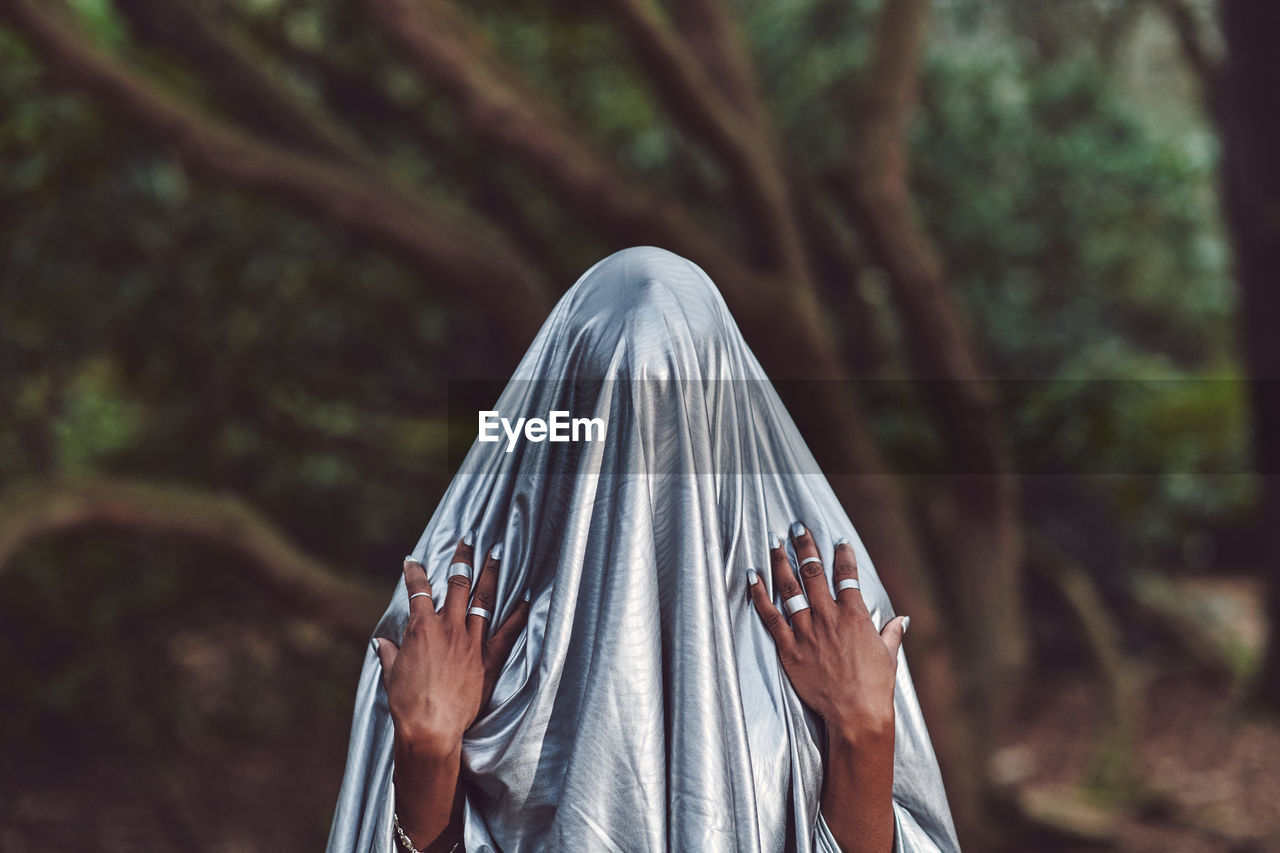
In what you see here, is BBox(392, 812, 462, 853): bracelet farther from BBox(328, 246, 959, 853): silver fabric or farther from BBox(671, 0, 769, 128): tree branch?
BBox(671, 0, 769, 128): tree branch

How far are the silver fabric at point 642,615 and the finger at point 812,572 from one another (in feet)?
0.09

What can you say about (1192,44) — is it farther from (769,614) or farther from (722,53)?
(769,614)

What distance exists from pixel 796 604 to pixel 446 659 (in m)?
0.46

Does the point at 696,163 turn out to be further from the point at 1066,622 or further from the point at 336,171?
the point at 1066,622

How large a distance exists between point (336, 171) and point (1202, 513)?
238 inches

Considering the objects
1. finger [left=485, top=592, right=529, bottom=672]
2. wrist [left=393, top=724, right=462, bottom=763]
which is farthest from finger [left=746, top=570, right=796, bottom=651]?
wrist [left=393, top=724, right=462, bottom=763]

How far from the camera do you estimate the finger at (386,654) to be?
1.52m

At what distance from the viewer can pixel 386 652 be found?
153 centimetres

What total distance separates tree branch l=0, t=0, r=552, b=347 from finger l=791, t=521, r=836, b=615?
103 inches

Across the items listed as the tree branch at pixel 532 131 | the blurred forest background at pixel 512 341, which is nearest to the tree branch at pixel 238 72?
the blurred forest background at pixel 512 341

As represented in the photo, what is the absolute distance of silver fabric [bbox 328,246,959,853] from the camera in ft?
Answer: 4.69

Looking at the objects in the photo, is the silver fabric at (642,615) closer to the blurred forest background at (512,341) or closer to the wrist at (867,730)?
the wrist at (867,730)

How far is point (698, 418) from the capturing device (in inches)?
59.0

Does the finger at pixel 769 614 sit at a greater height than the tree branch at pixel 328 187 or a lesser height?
lesser
